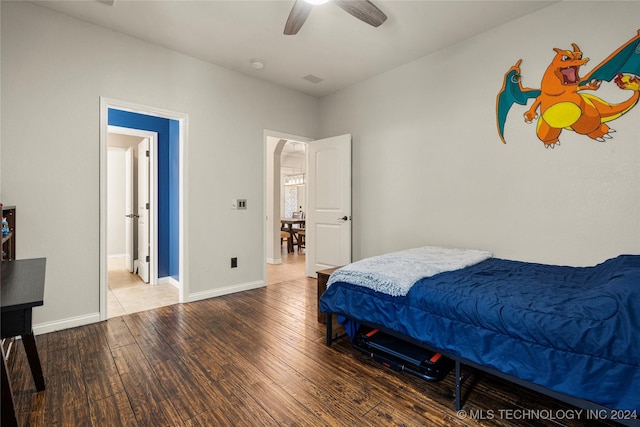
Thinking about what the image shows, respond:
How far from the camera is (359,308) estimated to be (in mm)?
2154

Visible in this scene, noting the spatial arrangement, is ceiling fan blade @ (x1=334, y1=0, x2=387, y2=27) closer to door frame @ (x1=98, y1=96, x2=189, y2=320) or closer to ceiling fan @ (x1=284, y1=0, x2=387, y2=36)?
ceiling fan @ (x1=284, y1=0, x2=387, y2=36)

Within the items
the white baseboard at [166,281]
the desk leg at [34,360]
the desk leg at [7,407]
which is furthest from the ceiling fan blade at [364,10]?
the white baseboard at [166,281]

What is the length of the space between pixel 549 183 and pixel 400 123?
170cm

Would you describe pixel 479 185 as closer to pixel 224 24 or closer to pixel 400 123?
pixel 400 123

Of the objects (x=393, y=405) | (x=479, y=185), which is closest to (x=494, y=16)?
(x=479, y=185)

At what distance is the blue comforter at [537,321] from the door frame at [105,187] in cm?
212

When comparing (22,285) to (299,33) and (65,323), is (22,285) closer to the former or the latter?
Result: (65,323)

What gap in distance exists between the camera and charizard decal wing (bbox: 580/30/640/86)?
2.27m

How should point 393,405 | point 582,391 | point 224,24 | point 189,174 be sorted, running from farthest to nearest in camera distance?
point 189,174, point 224,24, point 393,405, point 582,391

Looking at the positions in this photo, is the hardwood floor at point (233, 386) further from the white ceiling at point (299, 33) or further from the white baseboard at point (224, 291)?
the white ceiling at point (299, 33)

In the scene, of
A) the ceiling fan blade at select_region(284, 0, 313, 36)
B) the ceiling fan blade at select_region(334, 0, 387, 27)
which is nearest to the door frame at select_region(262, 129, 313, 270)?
the ceiling fan blade at select_region(284, 0, 313, 36)

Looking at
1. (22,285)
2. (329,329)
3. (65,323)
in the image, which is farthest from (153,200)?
(329,329)

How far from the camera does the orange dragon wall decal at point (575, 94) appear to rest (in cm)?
231

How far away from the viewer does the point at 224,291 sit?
379cm
